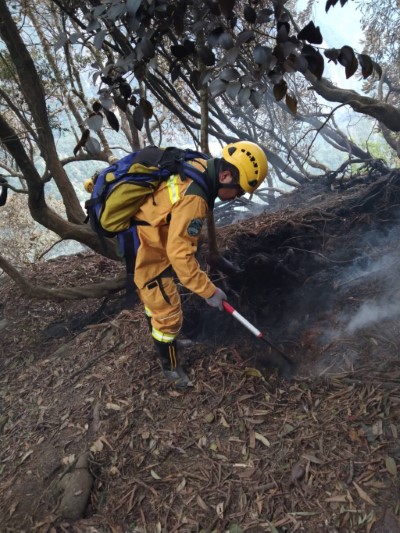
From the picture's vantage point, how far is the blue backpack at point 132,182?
2941 millimetres

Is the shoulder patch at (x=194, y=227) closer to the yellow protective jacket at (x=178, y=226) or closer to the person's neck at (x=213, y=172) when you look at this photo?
the yellow protective jacket at (x=178, y=226)

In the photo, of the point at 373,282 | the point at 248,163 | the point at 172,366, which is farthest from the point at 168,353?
the point at 373,282

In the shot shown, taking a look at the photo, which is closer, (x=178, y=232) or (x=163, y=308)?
(x=178, y=232)

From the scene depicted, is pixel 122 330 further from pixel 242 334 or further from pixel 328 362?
pixel 328 362

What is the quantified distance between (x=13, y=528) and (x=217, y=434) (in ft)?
4.71

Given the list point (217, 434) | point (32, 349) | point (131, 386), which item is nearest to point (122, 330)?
point (131, 386)

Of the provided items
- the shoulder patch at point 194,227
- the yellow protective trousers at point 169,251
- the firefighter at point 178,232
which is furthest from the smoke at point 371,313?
the shoulder patch at point 194,227

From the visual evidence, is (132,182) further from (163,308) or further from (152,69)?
(152,69)

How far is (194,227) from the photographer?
2881mm

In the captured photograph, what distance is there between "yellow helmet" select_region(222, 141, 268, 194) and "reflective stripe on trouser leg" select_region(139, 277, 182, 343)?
1025mm

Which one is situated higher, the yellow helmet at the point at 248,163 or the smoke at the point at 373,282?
the yellow helmet at the point at 248,163

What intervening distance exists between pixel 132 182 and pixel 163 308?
1.06m

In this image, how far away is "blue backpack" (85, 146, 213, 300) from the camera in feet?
9.65

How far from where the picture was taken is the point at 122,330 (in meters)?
4.21
